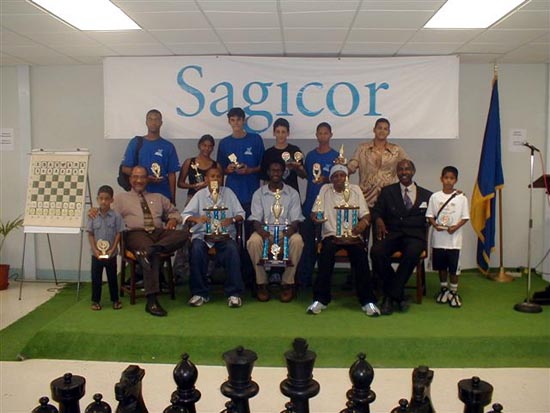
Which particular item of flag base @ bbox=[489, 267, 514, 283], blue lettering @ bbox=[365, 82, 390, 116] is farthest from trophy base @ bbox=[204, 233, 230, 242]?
flag base @ bbox=[489, 267, 514, 283]

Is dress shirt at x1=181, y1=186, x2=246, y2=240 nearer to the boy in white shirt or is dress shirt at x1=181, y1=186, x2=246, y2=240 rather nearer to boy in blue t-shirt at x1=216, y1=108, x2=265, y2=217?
boy in blue t-shirt at x1=216, y1=108, x2=265, y2=217

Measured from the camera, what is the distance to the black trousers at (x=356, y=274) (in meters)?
4.61

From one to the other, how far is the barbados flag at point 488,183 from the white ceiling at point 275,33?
0.76 meters

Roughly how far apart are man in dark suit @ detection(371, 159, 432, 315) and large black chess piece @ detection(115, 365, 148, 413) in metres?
3.71

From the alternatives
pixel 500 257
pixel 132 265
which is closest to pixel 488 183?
pixel 500 257

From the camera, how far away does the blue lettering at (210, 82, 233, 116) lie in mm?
5859

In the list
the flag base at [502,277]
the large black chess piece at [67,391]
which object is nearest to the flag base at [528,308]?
the flag base at [502,277]

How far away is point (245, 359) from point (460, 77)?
5.99 metres

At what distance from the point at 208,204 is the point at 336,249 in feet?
4.21

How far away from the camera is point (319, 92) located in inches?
230

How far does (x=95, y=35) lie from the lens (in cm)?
512

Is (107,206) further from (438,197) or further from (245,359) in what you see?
(245,359)

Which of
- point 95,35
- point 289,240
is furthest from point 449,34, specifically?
point 95,35

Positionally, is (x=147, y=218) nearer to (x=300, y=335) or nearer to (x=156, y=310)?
(x=156, y=310)
